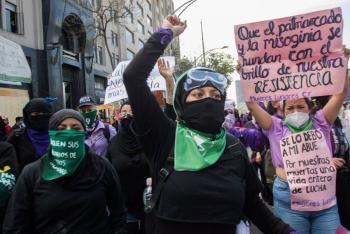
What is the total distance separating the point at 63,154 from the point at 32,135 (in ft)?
4.47

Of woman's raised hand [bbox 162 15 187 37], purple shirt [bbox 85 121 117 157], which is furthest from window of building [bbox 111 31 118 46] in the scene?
woman's raised hand [bbox 162 15 187 37]

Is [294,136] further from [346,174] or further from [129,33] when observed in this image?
[129,33]

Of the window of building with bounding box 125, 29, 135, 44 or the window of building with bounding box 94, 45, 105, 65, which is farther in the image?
the window of building with bounding box 125, 29, 135, 44

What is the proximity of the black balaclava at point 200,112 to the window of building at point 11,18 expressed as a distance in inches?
716

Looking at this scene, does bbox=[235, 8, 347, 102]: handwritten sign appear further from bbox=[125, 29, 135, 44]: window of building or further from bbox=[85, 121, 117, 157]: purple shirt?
bbox=[125, 29, 135, 44]: window of building

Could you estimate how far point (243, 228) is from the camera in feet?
7.79

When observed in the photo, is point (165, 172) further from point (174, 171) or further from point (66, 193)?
point (66, 193)

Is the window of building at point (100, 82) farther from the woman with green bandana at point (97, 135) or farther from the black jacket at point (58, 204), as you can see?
the black jacket at point (58, 204)

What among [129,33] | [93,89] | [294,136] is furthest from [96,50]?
[294,136]

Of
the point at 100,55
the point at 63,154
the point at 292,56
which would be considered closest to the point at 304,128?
the point at 292,56

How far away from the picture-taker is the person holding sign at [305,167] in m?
3.47

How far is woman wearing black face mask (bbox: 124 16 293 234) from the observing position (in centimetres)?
219

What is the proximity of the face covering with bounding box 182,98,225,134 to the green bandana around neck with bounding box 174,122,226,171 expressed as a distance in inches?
1.3

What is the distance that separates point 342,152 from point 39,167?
2.49m
